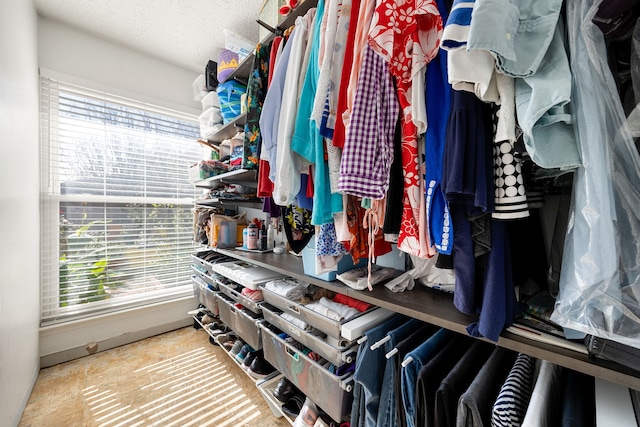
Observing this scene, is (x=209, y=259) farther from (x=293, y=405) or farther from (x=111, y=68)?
(x=111, y=68)

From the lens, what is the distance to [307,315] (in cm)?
94

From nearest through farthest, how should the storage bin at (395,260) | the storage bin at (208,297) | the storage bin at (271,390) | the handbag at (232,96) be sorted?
the storage bin at (395,260)
the storage bin at (271,390)
the handbag at (232,96)
the storage bin at (208,297)

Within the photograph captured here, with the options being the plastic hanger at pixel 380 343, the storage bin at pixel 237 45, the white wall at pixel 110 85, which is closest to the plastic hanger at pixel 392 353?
the plastic hanger at pixel 380 343

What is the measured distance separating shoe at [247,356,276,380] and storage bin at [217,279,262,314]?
0.33 m

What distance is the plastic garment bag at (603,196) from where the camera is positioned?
370 mm

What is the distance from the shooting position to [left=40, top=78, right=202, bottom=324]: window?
178 cm

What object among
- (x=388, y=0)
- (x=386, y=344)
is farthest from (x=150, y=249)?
(x=388, y=0)

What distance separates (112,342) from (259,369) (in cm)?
147

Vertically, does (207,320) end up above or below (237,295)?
below

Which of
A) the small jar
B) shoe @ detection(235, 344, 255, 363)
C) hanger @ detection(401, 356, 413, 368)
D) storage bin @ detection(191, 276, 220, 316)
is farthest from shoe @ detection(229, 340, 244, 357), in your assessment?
hanger @ detection(401, 356, 413, 368)

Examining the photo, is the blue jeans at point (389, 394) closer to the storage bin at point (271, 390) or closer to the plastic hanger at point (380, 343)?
the plastic hanger at point (380, 343)

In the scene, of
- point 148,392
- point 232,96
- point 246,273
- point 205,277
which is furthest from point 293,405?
point 232,96

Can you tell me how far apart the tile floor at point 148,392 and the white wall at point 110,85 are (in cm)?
13

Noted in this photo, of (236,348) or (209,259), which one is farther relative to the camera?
(209,259)
